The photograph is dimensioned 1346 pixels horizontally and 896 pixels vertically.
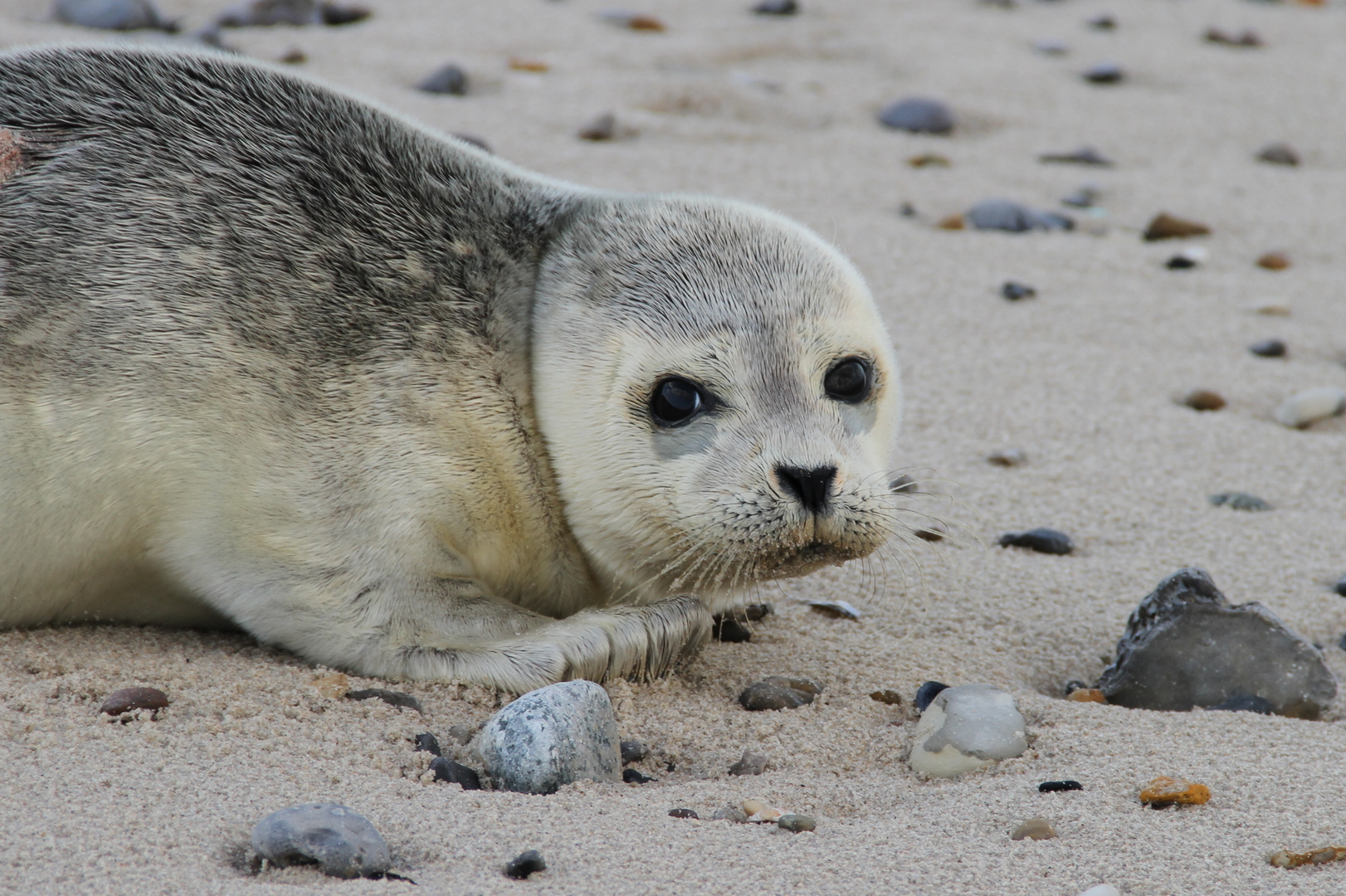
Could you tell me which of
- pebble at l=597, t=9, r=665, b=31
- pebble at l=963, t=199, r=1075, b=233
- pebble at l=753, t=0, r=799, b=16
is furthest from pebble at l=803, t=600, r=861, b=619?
pebble at l=753, t=0, r=799, b=16

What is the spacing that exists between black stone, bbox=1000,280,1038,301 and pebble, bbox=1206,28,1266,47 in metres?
4.33

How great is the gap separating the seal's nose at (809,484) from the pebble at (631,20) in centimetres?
606

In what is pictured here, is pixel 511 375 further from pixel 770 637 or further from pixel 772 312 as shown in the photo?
pixel 770 637

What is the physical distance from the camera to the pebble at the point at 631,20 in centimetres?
842

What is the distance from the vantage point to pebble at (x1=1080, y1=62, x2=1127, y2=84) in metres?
8.31

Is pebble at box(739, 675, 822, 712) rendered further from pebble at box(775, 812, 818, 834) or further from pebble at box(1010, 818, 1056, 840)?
pebble at box(1010, 818, 1056, 840)

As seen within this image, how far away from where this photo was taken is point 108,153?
3125 millimetres

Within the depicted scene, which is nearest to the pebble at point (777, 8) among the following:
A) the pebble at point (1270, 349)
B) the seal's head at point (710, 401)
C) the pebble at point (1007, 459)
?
the pebble at point (1270, 349)

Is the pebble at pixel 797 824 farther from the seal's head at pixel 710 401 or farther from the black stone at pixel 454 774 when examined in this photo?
the seal's head at pixel 710 401

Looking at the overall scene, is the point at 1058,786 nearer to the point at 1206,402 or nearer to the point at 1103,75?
the point at 1206,402

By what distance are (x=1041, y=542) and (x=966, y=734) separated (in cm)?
132

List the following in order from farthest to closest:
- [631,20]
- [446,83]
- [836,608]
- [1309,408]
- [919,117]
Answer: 1. [631,20]
2. [919,117]
3. [446,83]
4. [1309,408]
5. [836,608]

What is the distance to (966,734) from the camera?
2738mm

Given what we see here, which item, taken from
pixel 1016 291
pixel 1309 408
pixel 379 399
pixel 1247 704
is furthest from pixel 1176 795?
pixel 1016 291
